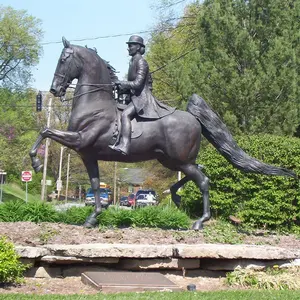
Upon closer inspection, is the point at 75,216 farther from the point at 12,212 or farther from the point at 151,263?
the point at 151,263

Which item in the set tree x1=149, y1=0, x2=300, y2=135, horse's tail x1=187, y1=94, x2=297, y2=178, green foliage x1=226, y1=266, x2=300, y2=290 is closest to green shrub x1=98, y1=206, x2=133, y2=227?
horse's tail x1=187, y1=94, x2=297, y2=178

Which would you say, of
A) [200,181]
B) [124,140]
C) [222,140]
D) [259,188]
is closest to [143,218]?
[200,181]

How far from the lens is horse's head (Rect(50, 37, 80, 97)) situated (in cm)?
1018

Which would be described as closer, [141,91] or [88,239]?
[88,239]

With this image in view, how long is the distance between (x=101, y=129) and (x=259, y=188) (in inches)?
243

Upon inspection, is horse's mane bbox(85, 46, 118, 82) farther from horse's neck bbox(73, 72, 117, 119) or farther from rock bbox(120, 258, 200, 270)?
rock bbox(120, 258, 200, 270)

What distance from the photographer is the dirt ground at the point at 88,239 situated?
8297 millimetres

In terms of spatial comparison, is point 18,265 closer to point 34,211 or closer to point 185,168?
point 34,211

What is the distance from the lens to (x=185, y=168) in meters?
10.6

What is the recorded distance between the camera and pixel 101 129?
10180 millimetres

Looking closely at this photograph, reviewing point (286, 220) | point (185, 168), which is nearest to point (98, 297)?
point (185, 168)

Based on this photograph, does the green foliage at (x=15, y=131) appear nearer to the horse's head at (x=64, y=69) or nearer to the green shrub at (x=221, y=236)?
the horse's head at (x=64, y=69)

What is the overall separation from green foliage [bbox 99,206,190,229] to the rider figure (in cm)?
143

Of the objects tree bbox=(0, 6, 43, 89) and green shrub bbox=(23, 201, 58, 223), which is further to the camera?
tree bbox=(0, 6, 43, 89)
